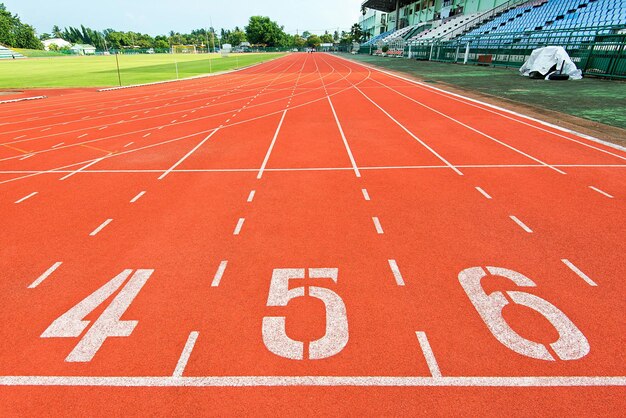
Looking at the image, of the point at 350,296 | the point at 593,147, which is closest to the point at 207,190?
the point at 350,296

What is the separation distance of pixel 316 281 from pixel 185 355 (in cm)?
193

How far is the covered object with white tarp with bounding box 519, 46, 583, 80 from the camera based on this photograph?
2447cm

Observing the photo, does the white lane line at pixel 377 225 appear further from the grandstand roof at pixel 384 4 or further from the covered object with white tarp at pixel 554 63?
the grandstand roof at pixel 384 4

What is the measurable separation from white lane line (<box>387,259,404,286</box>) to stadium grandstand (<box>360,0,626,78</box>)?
27450mm

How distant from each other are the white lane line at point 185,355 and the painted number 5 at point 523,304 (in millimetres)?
→ 3438

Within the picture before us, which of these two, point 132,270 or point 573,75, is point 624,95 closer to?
point 573,75

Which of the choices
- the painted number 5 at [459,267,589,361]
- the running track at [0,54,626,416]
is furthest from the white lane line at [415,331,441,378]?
the painted number 5 at [459,267,589,361]

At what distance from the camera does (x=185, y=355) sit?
3.86m

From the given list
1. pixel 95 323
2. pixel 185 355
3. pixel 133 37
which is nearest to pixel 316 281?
pixel 185 355

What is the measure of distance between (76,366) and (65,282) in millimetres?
1832

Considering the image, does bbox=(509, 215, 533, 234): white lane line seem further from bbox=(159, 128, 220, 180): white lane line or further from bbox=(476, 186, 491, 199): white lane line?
bbox=(159, 128, 220, 180): white lane line

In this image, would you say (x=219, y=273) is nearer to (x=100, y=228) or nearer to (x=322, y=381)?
(x=322, y=381)

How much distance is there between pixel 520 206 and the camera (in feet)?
23.8

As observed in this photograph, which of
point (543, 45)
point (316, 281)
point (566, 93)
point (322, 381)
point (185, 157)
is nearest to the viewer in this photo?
point (322, 381)
